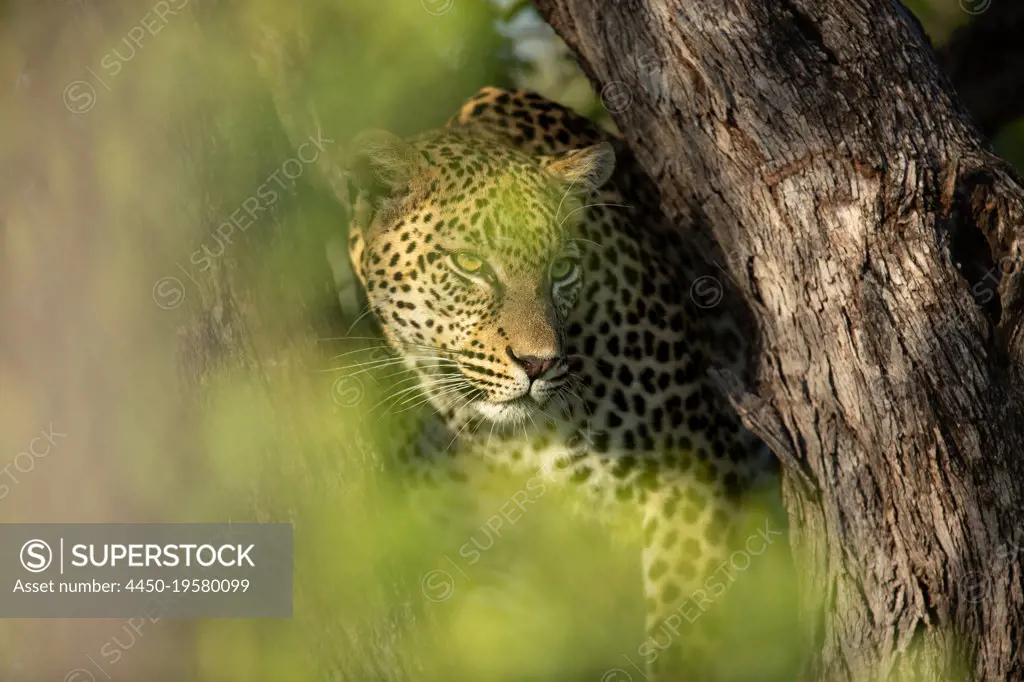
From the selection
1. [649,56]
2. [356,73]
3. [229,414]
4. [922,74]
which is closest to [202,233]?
[229,414]

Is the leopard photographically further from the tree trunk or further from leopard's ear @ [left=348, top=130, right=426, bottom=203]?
the tree trunk

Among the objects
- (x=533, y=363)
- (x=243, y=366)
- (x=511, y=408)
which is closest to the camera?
(x=243, y=366)

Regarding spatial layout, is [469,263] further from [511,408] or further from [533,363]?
[511,408]

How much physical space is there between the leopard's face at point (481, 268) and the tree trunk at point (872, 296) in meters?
0.86

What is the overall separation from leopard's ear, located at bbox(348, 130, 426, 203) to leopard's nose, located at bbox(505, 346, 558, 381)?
1077 millimetres

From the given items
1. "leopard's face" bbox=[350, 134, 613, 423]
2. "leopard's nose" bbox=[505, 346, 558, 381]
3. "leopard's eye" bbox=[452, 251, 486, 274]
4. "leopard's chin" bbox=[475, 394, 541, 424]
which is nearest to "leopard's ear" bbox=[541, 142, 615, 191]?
"leopard's face" bbox=[350, 134, 613, 423]

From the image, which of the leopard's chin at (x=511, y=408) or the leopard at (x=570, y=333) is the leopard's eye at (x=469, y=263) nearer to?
the leopard at (x=570, y=333)

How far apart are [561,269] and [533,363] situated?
0.60 meters

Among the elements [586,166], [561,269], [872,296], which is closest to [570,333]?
[561,269]

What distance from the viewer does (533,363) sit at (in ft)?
15.2

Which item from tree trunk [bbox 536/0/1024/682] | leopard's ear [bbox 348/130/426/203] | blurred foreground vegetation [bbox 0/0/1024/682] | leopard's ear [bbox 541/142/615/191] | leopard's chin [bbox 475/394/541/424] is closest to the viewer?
tree trunk [bbox 536/0/1024/682]

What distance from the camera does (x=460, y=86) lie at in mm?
6117

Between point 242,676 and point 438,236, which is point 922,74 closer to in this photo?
point 438,236

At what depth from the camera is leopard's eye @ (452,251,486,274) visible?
4820mm
